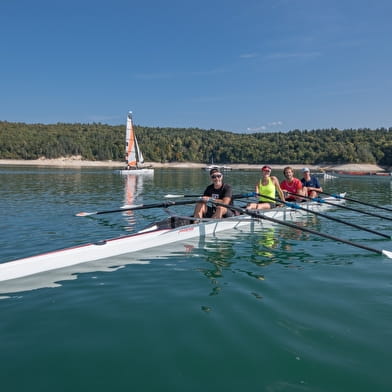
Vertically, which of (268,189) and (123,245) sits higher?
(268,189)

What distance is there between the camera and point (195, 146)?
160 metres

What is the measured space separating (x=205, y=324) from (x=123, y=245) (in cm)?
372

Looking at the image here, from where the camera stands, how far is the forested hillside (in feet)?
408

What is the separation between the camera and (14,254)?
27.3 ft

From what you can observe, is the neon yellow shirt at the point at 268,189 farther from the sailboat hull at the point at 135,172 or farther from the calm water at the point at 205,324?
the sailboat hull at the point at 135,172

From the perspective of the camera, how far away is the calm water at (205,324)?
12.0ft

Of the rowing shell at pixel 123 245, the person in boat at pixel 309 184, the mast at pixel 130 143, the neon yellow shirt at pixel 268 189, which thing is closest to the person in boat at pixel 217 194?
the rowing shell at pixel 123 245

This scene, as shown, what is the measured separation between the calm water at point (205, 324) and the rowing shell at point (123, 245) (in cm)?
31

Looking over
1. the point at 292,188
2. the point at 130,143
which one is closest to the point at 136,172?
the point at 130,143

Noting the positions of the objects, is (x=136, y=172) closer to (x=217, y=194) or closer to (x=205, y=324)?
(x=217, y=194)

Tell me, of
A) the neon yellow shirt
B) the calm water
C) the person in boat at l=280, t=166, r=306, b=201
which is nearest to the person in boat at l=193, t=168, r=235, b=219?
the calm water

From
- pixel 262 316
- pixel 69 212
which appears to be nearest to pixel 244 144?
pixel 69 212

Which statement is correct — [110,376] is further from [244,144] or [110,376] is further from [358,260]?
[244,144]

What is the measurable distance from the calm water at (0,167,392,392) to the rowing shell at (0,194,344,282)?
31 centimetres
